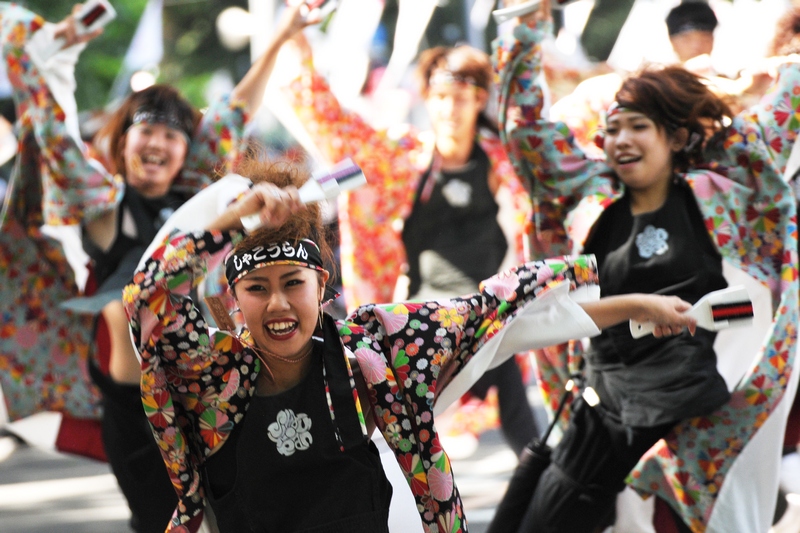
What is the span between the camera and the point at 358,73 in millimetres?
9391

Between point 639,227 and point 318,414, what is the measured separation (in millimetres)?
1307

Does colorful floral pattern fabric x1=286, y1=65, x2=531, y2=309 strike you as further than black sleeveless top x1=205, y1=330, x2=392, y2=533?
Yes

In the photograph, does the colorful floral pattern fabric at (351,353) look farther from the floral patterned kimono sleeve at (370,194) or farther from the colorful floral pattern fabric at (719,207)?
the floral patterned kimono sleeve at (370,194)

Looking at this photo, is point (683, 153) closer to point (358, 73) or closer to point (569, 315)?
point (569, 315)

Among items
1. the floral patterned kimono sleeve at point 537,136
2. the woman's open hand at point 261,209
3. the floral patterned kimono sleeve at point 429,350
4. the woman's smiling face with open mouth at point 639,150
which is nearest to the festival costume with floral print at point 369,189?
the floral patterned kimono sleeve at point 537,136

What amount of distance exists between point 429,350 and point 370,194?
11.7 ft

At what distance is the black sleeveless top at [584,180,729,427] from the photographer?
3.14 meters

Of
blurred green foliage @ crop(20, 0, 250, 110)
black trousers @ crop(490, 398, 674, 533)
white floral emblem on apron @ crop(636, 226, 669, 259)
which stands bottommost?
black trousers @ crop(490, 398, 674, 533)

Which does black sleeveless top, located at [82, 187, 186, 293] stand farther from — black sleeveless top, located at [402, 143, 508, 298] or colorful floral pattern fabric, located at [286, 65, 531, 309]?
colorful floral pattern fabric, located at [286, 65, 531, 309]

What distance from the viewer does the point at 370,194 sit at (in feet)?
19.6

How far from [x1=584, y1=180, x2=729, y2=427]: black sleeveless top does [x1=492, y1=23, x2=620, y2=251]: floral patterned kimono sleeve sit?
14 centimetres

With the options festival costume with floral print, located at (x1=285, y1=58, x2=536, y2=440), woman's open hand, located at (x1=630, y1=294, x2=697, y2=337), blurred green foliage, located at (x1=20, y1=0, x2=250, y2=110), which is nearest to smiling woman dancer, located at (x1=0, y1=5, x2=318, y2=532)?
woman's open hand, located at (x1=630, y1=294, x2=697, y2=337)

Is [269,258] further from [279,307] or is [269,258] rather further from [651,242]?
[651,242]

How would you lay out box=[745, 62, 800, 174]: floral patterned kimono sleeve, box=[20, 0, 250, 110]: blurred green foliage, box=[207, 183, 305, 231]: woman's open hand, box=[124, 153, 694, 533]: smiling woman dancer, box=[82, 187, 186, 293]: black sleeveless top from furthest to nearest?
1. box=[20, 0, 250, 110]: blurred green foliage
2. box=[82, 187, 186, 293]: black sleeveless top
3. box=[745, 62, 800, 174]: floral patterned kimono sleeve
4. box=[124, 153, 694, 533]: smiling woman dancer
5. box=[207, 183, 305, 231]: woman's open hand
